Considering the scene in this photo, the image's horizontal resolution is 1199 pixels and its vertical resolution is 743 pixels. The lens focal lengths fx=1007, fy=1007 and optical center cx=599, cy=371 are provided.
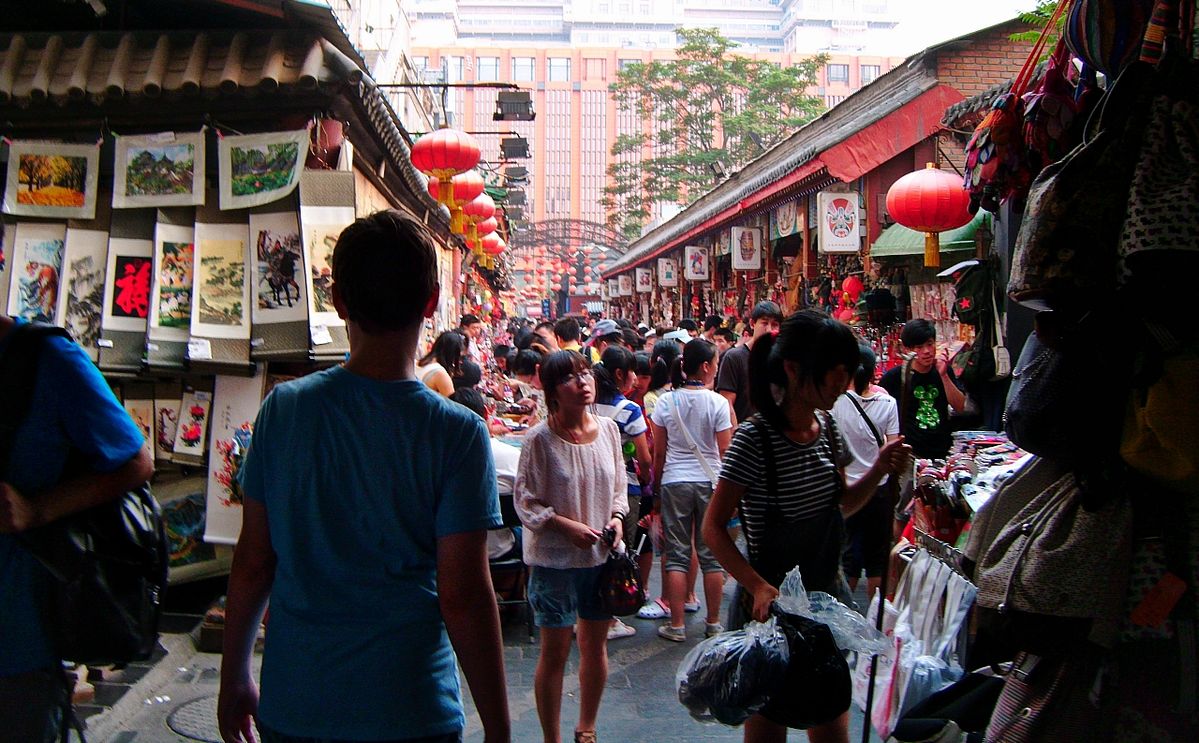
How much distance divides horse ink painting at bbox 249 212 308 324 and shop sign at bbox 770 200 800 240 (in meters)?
9.04

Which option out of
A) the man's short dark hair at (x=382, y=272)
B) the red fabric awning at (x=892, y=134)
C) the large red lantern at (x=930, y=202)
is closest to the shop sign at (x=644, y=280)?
the red fabric awning at (x=892, y=134)

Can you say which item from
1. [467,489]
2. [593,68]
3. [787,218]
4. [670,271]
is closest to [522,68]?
[593,68]

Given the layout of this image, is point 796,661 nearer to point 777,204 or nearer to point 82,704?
point 82,704

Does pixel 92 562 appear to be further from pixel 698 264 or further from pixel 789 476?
pixel 698 264

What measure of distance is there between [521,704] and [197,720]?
157 cm

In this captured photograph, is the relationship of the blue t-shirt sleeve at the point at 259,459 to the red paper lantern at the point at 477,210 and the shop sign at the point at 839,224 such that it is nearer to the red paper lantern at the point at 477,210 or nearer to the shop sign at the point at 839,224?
the shop sign at the point at 839,224

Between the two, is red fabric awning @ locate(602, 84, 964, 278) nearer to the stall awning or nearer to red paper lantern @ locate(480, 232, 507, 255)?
the stall awning

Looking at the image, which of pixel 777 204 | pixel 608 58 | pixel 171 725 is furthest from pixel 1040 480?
pixel 608 58

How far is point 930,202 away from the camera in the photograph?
8945mm

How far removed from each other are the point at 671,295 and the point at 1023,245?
81.4ft

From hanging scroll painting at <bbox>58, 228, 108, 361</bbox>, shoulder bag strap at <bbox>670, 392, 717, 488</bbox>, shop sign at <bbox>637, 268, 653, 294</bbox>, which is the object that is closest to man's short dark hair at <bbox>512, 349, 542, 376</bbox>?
shoulder bag strap at <bbox>670, 392, 717, 488</bbox>

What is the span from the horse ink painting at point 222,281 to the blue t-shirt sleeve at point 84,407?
3.48 metres

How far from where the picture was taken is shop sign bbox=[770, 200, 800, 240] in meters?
13.8

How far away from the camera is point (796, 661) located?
9.51ft
